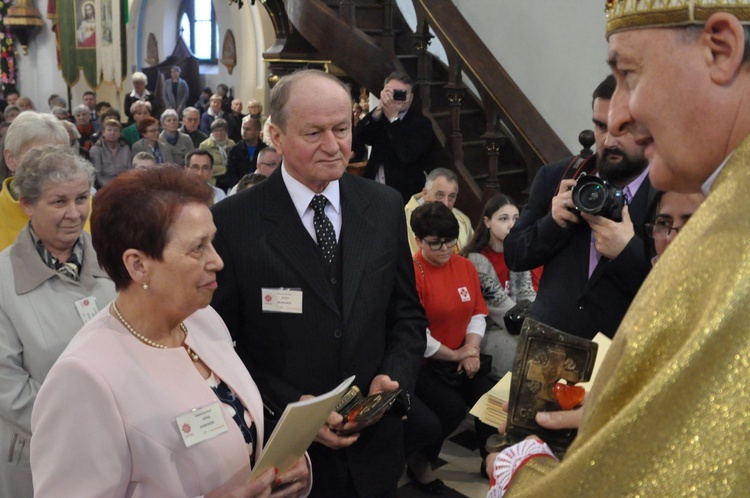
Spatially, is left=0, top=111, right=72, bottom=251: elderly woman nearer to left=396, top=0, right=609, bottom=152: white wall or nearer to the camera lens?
the camera lens

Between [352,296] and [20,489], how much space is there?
1283 millimetres

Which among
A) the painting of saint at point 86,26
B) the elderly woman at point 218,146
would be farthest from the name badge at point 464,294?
the painting of saint at point 86,26

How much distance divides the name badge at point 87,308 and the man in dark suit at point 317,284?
22.0 inches

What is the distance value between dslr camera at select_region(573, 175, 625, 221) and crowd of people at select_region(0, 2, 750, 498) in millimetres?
10

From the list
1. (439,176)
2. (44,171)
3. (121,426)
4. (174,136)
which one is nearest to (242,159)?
(174,136)

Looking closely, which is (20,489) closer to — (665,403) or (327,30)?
(665,403)

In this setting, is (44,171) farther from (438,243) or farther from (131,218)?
(438,243)

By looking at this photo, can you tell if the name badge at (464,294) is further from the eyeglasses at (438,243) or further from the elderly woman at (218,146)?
the elderly woman at (218,146)

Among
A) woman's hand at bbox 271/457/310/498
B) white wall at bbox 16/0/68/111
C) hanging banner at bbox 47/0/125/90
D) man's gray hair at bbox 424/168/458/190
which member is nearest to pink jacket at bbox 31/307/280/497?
woman's hand at bbox 271/457/310/498

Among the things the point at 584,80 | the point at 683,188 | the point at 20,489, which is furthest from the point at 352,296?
the point at 584,80

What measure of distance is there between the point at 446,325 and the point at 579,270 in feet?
5.97

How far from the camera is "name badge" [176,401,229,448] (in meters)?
1.73

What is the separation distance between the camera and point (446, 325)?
13.9 ft

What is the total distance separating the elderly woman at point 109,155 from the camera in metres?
8.41
